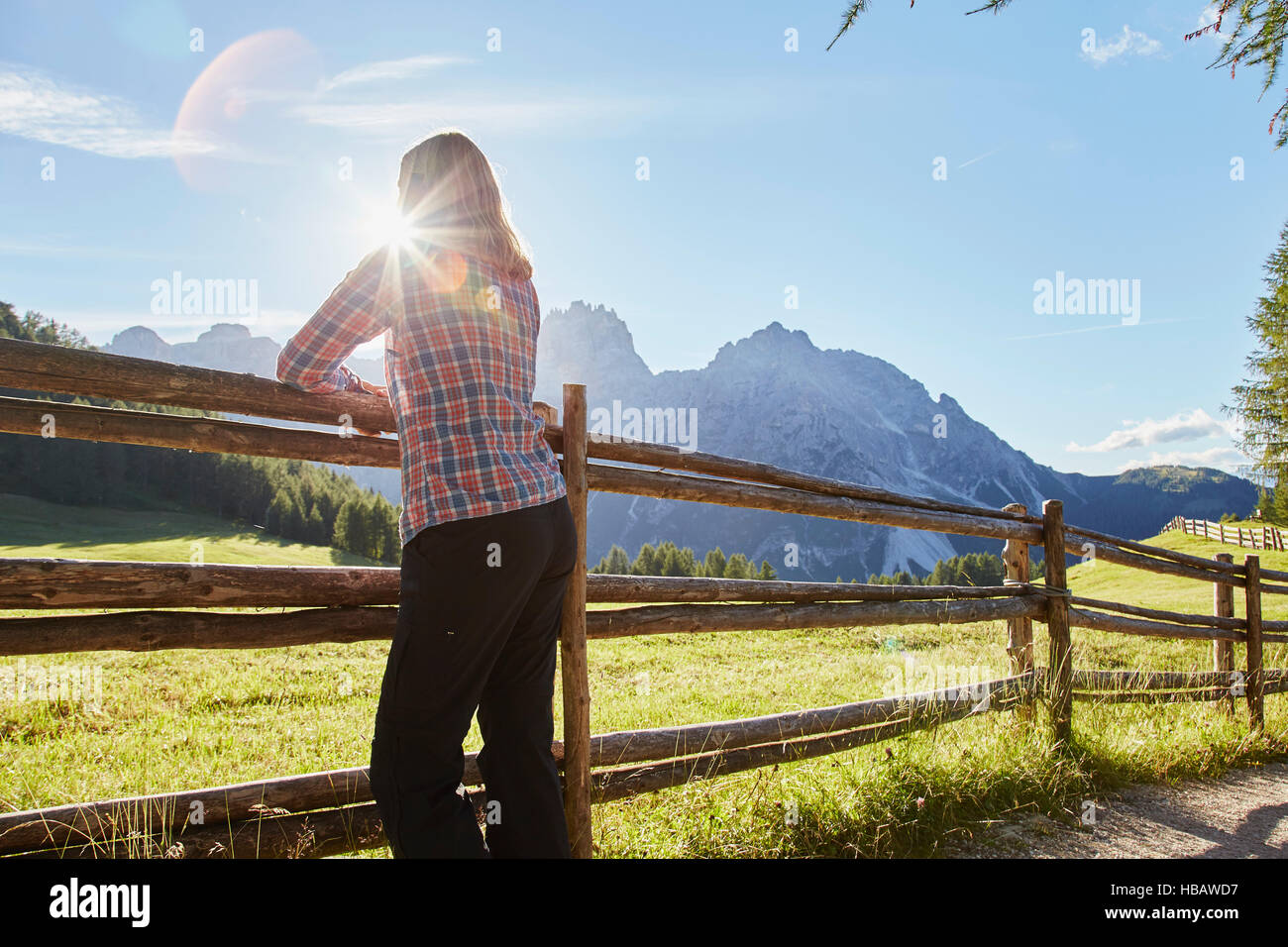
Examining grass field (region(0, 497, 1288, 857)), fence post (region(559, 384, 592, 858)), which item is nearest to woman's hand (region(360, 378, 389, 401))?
fence post (region(559, 384, 592, 858))

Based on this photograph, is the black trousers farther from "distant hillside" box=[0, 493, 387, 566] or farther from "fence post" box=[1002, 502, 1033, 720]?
"distant hillside" box=[0, 493, 387, 566]

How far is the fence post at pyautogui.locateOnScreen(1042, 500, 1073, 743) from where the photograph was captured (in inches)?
189

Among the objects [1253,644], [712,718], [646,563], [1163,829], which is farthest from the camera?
[646,563]

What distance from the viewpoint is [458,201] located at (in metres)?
2.11

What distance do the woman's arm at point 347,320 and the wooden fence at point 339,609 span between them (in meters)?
0.36

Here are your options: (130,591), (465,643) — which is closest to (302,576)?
(130,591)

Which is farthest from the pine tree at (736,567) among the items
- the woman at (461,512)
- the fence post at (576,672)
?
the woman at (461,512)

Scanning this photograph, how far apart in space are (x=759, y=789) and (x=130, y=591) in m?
2.72

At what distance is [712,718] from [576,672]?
4.62 meters

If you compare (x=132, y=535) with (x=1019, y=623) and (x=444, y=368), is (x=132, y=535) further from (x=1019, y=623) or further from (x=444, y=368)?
(x=444, y=368)

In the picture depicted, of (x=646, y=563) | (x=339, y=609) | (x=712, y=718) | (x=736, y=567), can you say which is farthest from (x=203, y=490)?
(x=339, y=609)

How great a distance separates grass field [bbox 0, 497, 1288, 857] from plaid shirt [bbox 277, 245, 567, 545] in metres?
1.83

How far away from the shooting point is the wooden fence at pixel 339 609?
7.43 ft

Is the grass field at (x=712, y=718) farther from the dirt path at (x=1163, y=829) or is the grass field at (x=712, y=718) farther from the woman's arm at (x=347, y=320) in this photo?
the woman's arm at (x=347, y=320)
